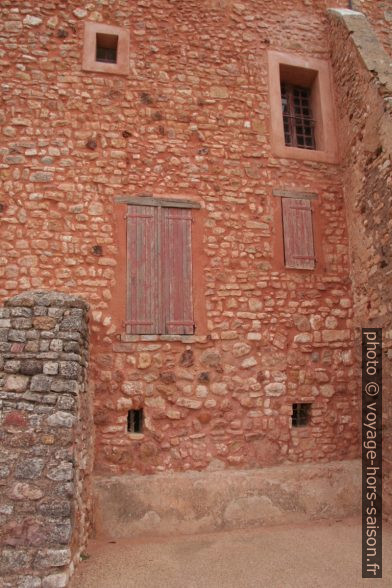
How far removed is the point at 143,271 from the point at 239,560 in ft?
11.5

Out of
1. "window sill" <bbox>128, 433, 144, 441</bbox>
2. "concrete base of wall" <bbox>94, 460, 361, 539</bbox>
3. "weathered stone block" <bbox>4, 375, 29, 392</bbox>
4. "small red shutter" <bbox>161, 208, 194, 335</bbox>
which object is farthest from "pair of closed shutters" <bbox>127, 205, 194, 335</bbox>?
"concrete base of wall" <bbox>94, 460, 361, 539</bbox>

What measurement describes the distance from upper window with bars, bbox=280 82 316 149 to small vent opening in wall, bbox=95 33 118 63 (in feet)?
9.13

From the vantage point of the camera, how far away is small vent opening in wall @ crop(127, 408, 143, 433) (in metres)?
5.54

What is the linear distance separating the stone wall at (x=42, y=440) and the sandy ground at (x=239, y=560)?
1.24ft

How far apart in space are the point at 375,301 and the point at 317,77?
3919 mm

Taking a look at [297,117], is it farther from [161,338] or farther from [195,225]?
[161,338]

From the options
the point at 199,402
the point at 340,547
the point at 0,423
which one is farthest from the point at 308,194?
the point at 0,423

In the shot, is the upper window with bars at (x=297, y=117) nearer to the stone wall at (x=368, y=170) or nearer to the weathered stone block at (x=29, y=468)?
the stone wall at (x=368, y=170)

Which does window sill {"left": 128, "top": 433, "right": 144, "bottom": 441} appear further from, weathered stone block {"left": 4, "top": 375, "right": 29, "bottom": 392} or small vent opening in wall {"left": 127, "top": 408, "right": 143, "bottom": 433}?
weathered stone block {"left": 4, "top": 375, "right": 29, "bottom": 392}

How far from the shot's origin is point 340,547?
15.3 feet

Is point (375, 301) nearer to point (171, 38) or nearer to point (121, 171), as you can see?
point (121, 171)

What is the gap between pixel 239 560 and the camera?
14.3 ft

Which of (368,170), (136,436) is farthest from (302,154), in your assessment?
(136,436)

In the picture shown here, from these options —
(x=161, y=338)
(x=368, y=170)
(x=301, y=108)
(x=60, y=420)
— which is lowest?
(x=60, y=420)
